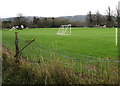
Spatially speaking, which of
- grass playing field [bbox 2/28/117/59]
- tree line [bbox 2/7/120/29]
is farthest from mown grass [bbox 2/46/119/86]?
tree line [bbox 2/7/120/29]

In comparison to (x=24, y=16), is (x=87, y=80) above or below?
below

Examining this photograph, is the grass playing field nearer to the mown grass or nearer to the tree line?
the mown grass

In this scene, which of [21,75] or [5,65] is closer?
[21,75]

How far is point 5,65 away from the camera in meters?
5.94

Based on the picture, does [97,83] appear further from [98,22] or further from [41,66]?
[98,22]

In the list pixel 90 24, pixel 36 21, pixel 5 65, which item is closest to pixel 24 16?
pixel 36 21

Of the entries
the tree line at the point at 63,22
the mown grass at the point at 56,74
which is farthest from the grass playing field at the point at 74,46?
the tree line at the point at 63,22

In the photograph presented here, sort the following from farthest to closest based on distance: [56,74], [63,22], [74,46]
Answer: [63,22]
[74,46]
[56,74]

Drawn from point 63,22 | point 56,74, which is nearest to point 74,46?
point 56,74

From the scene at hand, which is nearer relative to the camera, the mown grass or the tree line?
the mown grass

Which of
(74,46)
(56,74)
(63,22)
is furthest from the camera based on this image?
(63,22)

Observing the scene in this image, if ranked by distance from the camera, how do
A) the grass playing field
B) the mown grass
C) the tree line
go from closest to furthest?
the mown grass < the grass playing field < the tree line

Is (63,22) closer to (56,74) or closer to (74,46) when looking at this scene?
(74,46)

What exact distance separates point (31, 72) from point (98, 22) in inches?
2573
